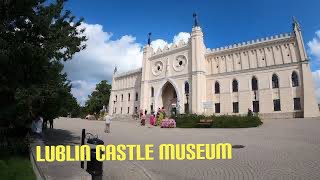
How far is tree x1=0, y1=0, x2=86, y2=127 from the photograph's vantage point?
8.72 metres

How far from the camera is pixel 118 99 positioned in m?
61.8

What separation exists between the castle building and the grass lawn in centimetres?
2770

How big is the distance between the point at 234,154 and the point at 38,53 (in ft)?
27.4

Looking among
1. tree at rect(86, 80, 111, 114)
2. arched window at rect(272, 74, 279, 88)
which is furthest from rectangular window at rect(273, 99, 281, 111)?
tree at rect(86, 80, 111, 114)

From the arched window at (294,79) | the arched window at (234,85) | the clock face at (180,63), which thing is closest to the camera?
the arched window at (294,79)

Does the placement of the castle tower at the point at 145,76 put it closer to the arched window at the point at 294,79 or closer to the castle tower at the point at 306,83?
the arched window at the point at 294,79

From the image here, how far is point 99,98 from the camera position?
6725 centimetres

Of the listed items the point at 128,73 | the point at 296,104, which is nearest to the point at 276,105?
the point at 296,104

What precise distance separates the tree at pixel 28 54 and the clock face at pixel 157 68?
3909 centimetres

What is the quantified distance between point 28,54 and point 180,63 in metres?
39.2

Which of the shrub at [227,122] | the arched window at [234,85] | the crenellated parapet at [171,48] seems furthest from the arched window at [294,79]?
the crenellated parapet at [171,48]

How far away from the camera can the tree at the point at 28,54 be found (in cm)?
872
